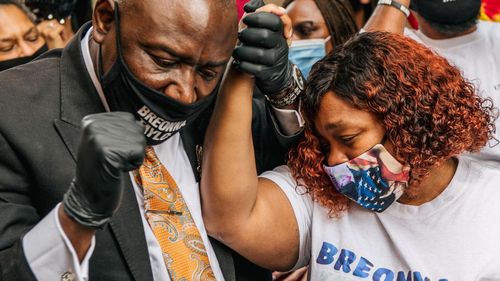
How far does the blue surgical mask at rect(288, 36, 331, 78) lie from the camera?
3750 millimetres

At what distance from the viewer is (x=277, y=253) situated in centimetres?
241

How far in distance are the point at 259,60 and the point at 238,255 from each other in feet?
2.28

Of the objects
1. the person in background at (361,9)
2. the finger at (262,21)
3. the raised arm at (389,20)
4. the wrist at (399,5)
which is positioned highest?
the finger at (262,21)

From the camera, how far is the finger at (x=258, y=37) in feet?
6.86

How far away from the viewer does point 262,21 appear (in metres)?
2.10

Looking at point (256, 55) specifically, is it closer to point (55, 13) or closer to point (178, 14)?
point (178, 14)

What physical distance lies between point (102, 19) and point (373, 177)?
95cm

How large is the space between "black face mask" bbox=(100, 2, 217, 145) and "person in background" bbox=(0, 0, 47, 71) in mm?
1833

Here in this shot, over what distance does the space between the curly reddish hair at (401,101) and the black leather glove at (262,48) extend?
23 cm

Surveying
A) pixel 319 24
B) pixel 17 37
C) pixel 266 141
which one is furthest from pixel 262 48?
pixel 17 37

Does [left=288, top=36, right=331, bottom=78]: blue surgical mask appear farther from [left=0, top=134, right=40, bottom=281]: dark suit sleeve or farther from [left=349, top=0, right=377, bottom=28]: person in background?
[left=0, top=134, right=40, bottom=281]: dark suit sleeve

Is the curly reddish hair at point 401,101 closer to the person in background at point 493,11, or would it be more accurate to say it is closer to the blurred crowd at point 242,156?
the blurred crowd at point 242,156

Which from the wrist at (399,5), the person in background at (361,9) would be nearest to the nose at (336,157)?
the wrist at (399,5)

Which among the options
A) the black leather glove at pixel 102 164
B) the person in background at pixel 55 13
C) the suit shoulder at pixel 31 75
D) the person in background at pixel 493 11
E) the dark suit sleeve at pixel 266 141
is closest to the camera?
the black leather glove at pixel 102 164
